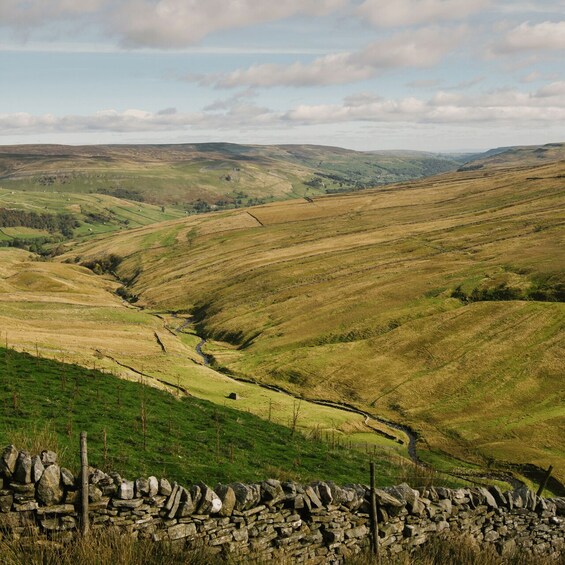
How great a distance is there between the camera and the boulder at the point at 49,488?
16.5 metres

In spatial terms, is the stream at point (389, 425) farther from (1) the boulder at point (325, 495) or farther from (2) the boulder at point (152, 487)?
(2) the boulder at point (152, 487)

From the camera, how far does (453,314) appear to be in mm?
111000

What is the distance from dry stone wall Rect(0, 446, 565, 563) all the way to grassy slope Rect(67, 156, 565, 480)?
42537 mm

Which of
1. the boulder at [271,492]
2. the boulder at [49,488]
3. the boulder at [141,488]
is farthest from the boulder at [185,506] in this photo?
the boulder at [49,488]

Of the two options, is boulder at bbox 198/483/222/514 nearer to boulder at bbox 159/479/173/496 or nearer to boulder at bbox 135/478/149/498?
boulder at bbox 159/479/173/496

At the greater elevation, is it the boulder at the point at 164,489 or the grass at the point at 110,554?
the boulder at the point at 164,489

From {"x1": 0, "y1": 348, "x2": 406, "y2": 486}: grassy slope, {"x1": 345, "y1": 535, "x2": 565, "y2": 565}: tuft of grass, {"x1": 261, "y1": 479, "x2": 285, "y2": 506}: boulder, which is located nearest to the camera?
{"x1": 261, "y1": 479, "x2": 285, "y2": 506}: boulder

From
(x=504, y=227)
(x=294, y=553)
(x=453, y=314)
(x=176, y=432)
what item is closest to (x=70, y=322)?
A: (x=453, y=314)

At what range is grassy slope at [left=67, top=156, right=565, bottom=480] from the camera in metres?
78.6

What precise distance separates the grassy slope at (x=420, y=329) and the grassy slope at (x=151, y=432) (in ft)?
92.5

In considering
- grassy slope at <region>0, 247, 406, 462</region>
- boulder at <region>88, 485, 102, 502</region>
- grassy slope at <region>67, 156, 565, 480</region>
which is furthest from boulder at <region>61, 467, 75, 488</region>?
grassy slope at <region>67, 156, 565, 480</region>

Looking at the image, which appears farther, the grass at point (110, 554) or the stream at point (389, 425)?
the stream at point (389, 425)

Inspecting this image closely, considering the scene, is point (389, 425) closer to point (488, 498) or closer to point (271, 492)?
point (488, 498)

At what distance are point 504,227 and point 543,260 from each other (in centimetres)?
4960
